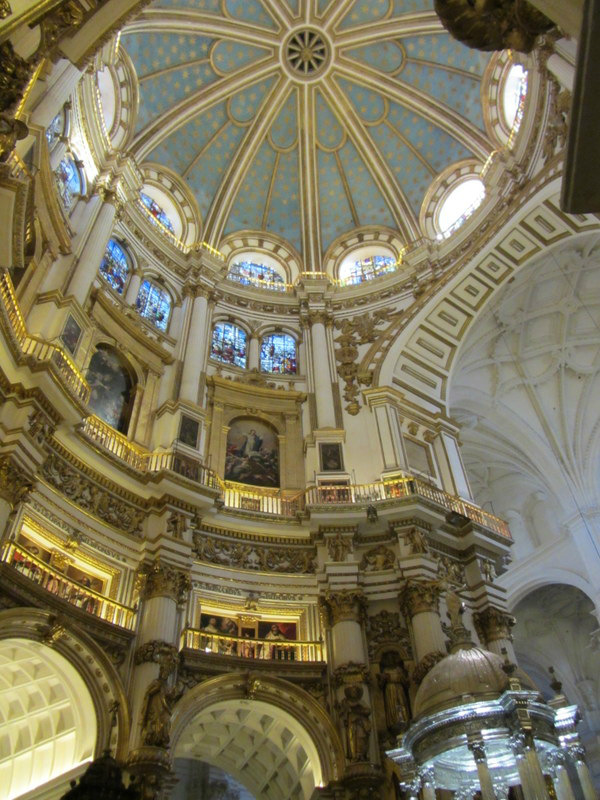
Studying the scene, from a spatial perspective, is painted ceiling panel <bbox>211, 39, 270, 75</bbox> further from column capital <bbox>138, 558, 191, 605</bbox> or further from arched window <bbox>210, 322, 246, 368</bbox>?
column capital <bbox>138, 558, 191, 605</bbox>

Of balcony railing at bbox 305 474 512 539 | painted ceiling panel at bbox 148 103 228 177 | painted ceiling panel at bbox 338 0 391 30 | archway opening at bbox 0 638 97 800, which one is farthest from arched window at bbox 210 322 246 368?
painted ceiling panel at bbox 338 0 391 30

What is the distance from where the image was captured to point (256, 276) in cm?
2745

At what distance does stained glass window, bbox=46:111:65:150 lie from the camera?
59.0 ft

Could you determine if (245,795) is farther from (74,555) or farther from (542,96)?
(542,96)

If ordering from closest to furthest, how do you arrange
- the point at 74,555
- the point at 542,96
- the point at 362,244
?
1. the point at 74,555
2. the point at 542,96
3. the point at 362,244

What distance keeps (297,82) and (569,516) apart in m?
21.1

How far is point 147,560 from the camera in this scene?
1555cm

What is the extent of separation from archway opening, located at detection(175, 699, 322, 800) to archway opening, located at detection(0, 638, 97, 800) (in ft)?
7.73

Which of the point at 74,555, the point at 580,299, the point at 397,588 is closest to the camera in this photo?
the point at 74,555

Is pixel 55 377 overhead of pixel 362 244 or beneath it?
beneath

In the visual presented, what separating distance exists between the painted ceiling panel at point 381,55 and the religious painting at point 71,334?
18878 mm

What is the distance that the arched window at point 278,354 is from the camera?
2375 centimetres

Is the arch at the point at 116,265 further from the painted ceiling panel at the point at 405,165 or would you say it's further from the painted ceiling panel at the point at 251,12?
the painted ceiling panel at the point at 405,165

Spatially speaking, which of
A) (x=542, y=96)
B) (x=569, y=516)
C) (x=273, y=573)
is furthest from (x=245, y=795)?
(x=542, y=96)
